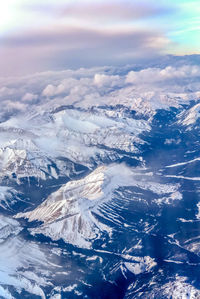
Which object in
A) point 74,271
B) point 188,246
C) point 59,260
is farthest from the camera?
point 188,246

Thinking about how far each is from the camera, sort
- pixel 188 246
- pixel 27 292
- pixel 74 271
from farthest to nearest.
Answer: pixel 188 246
pixel 74 271
pixel 27 292

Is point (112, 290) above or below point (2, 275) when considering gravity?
below

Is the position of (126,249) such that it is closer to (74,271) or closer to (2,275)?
(74,271)

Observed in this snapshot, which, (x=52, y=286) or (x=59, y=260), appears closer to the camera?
(x=52, y=286)

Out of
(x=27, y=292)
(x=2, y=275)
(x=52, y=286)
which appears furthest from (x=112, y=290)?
(x=2, y=275)

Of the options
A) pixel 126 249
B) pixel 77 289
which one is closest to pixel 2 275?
pixel 77 289

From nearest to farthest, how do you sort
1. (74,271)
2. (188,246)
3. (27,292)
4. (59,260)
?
(27,292) < (74,271) < (59,260) < (188,246)

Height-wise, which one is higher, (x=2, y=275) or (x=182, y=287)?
(x=2, y=275)

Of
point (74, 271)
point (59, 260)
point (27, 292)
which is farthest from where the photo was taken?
point (59, 260)

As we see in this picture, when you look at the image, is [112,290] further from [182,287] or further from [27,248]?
[27,248]
